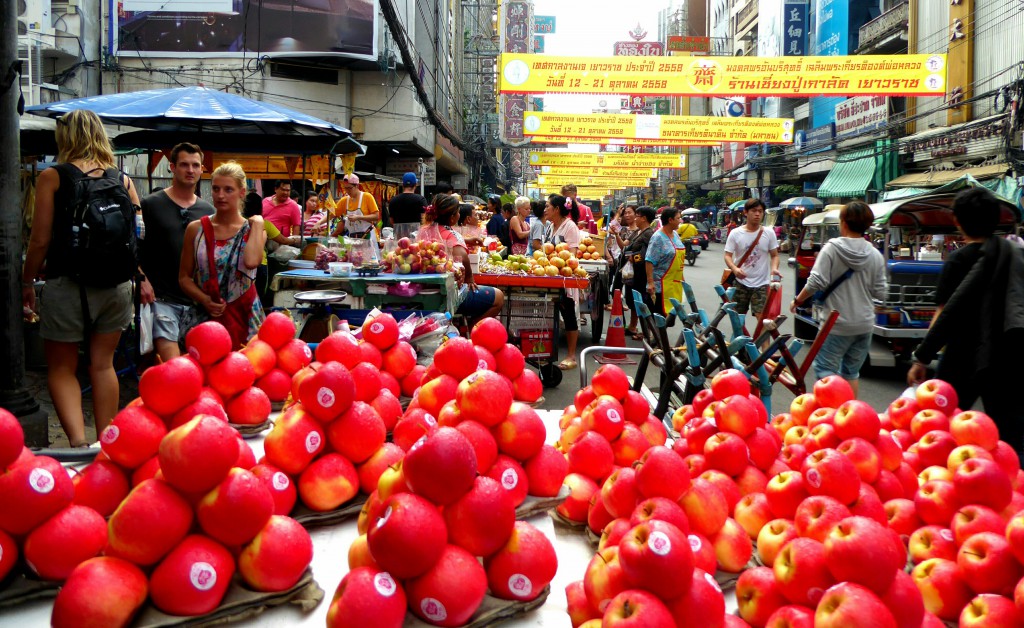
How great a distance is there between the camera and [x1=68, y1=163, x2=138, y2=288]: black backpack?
421 cm

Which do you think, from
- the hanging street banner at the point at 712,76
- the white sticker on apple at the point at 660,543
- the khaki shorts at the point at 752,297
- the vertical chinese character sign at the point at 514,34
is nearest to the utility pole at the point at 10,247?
the white sticker on apple at the point at 660,543

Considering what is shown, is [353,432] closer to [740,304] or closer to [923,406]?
[923,406]

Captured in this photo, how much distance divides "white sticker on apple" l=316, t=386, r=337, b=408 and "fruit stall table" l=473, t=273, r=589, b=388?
232 inches

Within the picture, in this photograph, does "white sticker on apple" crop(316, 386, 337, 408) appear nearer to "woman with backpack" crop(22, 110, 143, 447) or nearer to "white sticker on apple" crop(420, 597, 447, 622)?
"white sticker on apple" crop(420, 597, 447, 622)

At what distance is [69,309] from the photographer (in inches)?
167

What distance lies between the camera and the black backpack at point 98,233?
13.8ft

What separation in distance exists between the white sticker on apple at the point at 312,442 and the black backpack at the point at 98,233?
2.84m

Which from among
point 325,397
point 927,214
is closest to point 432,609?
point 325,397

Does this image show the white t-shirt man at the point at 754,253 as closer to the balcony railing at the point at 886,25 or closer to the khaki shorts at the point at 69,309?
the khaki shorts at the point at 69,309

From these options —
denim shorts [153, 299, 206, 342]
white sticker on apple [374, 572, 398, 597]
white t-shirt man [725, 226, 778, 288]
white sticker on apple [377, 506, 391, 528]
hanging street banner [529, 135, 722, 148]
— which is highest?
hanging street banner [529, 135, 722, 148]

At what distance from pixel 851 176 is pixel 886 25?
6.13m

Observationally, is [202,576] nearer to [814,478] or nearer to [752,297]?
[814,478]

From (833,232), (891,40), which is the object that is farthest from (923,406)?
(891,40)

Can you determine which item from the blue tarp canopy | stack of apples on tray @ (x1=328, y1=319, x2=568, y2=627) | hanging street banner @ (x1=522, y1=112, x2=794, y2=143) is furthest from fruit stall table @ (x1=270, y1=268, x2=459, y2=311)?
hanging street banner @ (x1=522, y1=112, x2=794, y2=143)
